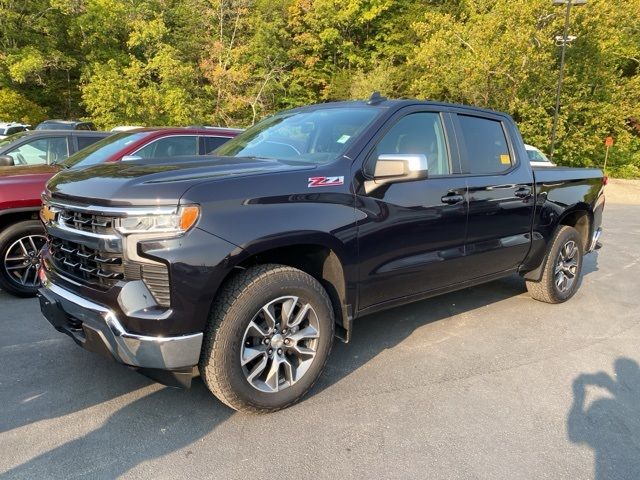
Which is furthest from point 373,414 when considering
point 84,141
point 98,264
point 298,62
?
point 298,62

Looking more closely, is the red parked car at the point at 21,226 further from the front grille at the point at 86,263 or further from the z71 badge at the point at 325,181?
the z71 badge at the point at 325,181

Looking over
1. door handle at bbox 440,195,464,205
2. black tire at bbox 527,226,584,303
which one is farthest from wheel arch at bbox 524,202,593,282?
door handle at bbox 440,195,464,205

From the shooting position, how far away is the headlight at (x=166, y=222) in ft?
8.68

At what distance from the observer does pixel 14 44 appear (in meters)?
27.3

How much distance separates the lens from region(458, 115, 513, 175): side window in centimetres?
427

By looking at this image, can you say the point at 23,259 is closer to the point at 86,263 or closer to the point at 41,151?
the point at 41,151

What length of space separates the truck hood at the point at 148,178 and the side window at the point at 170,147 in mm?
2829

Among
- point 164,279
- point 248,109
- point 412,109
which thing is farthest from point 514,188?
point 248,109

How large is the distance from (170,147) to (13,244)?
218cm

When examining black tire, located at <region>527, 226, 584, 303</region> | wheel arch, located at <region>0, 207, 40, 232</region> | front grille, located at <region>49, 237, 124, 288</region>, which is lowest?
black tire, located at <region>527, 226, 584, 303</region>

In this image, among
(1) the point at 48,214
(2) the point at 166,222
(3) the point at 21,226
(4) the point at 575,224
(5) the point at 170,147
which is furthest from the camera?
(5) the point at 170,147

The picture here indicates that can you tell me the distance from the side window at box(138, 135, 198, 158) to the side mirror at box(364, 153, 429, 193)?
3.68 m

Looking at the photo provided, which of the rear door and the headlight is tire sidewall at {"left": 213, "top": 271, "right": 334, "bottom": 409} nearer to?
the headlight

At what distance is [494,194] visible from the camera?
432 cm
